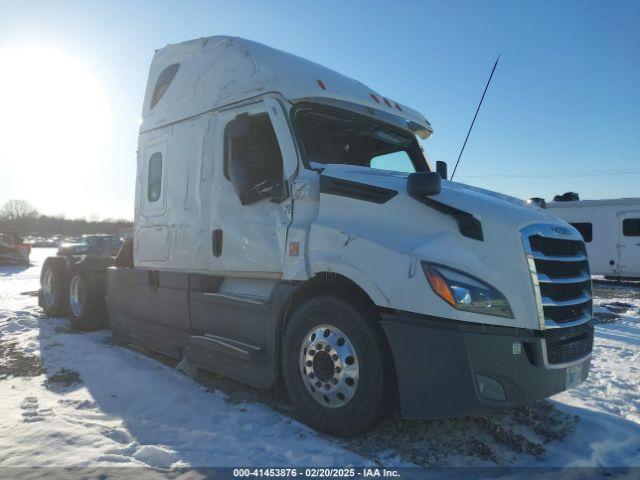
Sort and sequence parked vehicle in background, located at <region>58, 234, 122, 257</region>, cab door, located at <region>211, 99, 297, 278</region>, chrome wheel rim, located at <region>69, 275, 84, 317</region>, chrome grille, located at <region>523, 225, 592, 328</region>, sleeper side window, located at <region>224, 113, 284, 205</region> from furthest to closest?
parked vehicle in background, located at <region>58, 234, 122, 257</region> < chrome wheel rim, located at <region>69, 275, 84, 317</region> < sleeper side window, located at <region>224, 113, 284, 205</region> < cab door, located at <region>211, 99, 297, 278</region> < chrome grille, located at <region>523, 225, 592, 328</region>

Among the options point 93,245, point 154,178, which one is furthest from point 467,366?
point 93,245

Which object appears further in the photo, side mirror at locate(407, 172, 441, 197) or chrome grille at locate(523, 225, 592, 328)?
side mirror at locate(407, 172, 441, 197)

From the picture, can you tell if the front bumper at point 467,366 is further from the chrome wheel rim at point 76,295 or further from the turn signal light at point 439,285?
the chrome wheel rim at point 76,295

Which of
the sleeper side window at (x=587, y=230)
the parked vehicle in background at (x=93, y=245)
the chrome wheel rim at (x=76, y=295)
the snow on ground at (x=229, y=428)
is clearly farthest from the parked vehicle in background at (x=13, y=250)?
the sleeper side window at (x=587, y=230)

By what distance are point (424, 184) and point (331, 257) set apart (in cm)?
86

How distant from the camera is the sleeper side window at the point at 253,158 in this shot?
4207 millimetres

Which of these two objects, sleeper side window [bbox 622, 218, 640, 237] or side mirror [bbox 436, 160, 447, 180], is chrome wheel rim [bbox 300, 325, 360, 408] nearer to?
side mirror [bbox 436, 160, 447, 180]

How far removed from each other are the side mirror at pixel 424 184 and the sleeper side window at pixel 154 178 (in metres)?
3.47

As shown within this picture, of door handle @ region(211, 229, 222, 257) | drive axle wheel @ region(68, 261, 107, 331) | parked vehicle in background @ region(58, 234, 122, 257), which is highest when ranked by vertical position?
door handle @ region(211, 229, 222, 257)

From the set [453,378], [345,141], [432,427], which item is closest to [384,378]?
[453,378]

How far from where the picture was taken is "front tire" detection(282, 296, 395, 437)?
3.30 m

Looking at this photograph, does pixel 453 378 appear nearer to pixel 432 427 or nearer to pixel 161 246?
pixel 432 427

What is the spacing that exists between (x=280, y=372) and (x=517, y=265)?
Result: 211 cm

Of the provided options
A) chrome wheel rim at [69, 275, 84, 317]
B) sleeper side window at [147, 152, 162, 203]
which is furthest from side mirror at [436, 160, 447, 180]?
chrome wheel rim at [69, 275, 84, 317]
